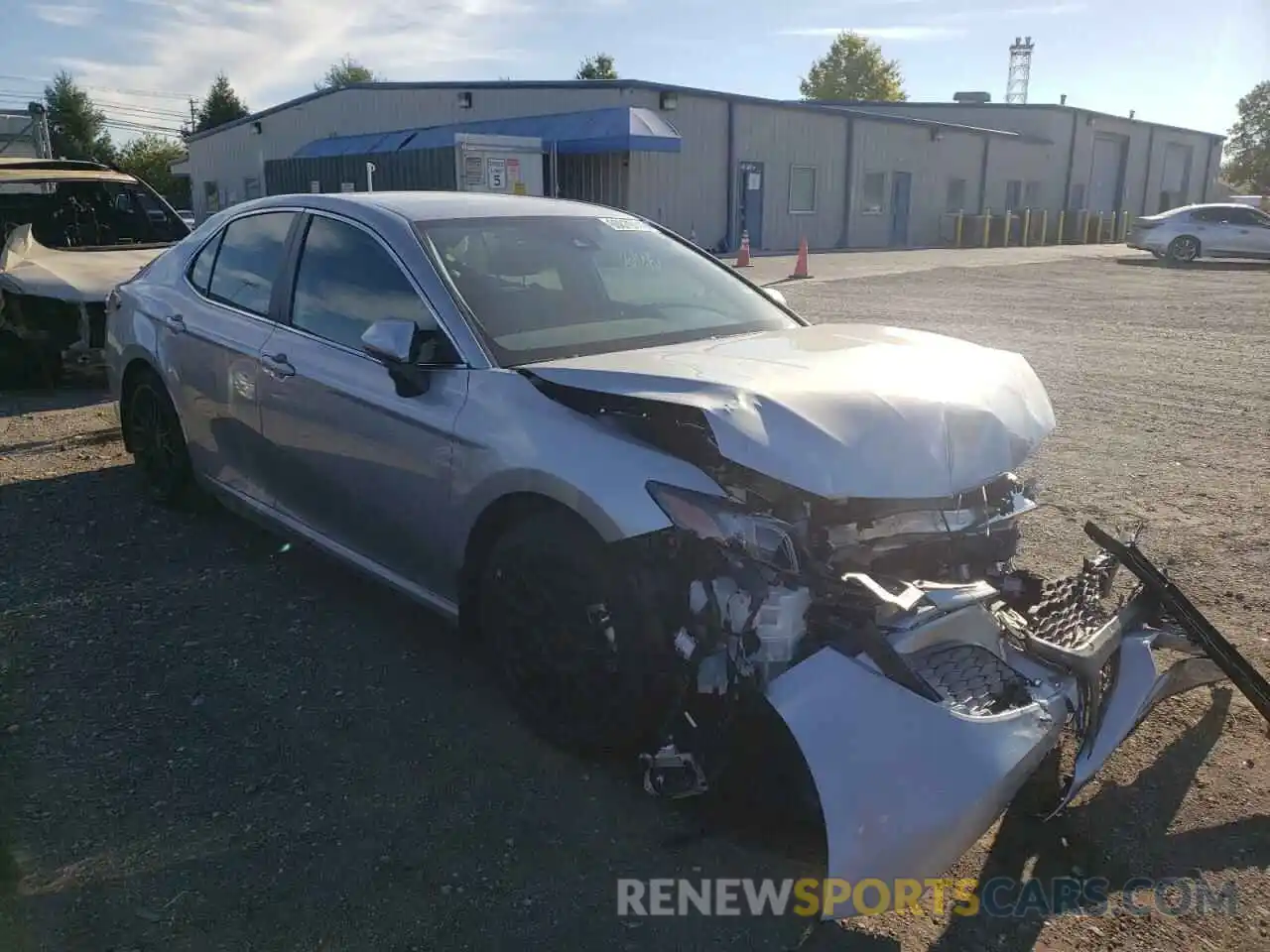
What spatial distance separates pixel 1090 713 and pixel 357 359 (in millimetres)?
2722

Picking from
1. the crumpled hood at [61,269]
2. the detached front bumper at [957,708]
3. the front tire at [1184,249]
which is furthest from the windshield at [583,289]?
the front tire at [1184,249]

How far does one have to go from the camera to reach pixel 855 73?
83.5 meters

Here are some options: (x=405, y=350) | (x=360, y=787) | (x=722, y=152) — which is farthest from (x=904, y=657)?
(x=722, y=152)

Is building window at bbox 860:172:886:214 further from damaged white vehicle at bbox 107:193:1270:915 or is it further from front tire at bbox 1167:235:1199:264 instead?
damaged white vehicle at bbox 107:193:1270:915

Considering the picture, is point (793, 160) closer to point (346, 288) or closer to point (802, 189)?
point (802, 189)

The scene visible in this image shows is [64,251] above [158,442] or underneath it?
above

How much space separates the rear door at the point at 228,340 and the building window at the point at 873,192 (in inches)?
1237

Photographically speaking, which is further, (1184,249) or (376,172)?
(376,172)

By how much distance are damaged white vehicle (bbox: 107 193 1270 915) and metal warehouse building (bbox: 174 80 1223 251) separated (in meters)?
20.1

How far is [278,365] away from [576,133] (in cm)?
2209

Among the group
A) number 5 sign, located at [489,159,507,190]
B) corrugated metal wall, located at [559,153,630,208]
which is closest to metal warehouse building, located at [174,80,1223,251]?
corrugated metal wall, located at [559,153,630,208]

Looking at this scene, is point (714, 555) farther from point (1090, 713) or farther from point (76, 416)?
point (76, 416)

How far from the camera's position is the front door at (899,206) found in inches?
1369

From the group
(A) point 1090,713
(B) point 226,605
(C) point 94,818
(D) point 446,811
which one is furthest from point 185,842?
(A) point 1090,713
